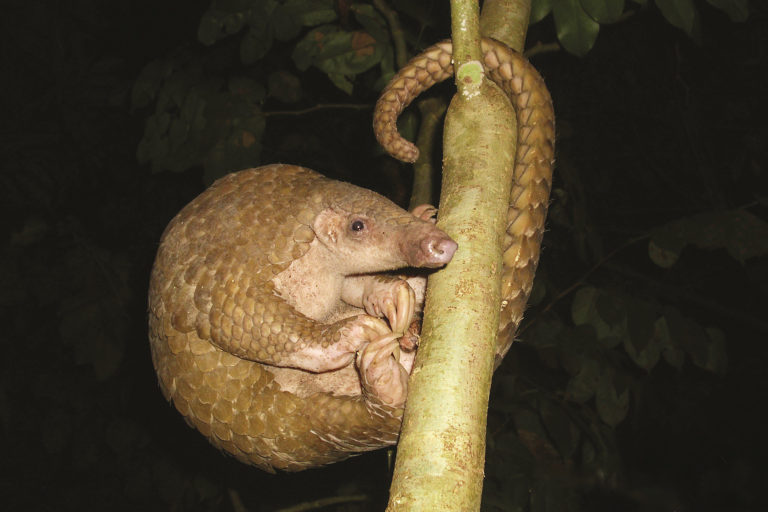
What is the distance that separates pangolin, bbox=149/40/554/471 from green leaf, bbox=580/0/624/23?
0.77 metres

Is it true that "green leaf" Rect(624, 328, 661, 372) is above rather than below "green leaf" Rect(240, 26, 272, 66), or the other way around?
below

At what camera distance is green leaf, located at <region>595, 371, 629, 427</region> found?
3.11 meters

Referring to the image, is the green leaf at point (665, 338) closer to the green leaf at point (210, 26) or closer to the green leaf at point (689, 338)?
the green leaf at point (689, 338)

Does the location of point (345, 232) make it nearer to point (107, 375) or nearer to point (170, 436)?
point (107, 375)

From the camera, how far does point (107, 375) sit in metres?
3.32

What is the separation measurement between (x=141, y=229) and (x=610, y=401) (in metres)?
3.67

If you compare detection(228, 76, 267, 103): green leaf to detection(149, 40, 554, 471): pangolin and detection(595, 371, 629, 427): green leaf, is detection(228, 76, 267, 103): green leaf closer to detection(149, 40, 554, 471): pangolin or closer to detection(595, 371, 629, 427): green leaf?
detection(149, 40, 554, 471): pangolin

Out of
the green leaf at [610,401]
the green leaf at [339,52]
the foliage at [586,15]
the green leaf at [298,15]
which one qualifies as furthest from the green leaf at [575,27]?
the green leaf at [610,401]

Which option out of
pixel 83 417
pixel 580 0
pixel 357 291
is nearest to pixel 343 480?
pixel 83 417

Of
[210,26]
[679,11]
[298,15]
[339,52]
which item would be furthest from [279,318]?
[210,26]

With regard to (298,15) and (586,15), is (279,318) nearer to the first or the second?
(586,15)

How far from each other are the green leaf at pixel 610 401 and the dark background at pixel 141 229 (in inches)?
30.1

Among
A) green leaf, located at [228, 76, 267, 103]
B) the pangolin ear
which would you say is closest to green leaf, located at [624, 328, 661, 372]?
the pangolin ear

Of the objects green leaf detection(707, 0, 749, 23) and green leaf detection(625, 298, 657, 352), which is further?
green leaf detection(625, 298, 657, 352)
